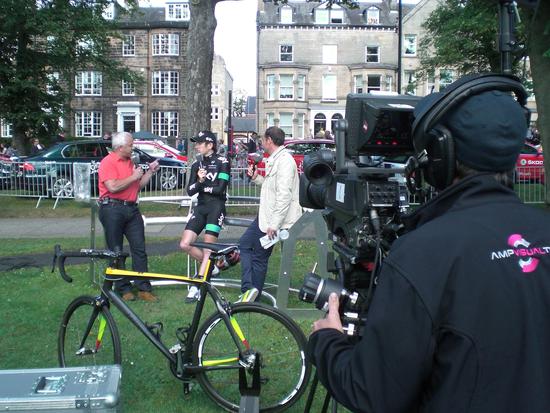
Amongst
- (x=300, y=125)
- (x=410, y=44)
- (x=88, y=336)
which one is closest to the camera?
(x=88, y=336)

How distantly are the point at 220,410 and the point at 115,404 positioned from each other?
70.8 inches

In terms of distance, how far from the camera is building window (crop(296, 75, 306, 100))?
5700 centimetres

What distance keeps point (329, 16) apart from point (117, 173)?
54.4 m

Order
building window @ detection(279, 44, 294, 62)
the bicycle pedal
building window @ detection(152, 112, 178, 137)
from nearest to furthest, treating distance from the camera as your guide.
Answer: the bicycle pedal, building window @ detection(152, 112, 178, 137), building window @ detection(279, 44, 294, 62)

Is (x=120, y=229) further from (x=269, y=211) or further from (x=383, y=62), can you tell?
(x=383, y=62)

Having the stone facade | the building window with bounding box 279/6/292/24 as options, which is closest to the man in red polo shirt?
the stone facade

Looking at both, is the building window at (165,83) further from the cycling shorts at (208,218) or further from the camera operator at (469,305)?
the camera operator at (469,305)

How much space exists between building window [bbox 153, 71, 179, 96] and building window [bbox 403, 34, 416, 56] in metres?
20.3

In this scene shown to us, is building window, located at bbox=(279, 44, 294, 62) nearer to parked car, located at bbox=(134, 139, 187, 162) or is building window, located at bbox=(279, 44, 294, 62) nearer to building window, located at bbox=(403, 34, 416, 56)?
building window, located at bbox=(403, 34, 416, 56)

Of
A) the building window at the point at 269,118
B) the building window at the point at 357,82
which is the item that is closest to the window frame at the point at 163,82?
the building window at the point at 269,118

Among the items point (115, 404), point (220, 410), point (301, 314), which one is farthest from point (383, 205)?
point (301, 314)

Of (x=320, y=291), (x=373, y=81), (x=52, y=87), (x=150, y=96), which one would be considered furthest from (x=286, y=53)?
(x=320, y=291)

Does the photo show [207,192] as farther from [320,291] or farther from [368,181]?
[320,291]

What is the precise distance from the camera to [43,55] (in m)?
28.5
